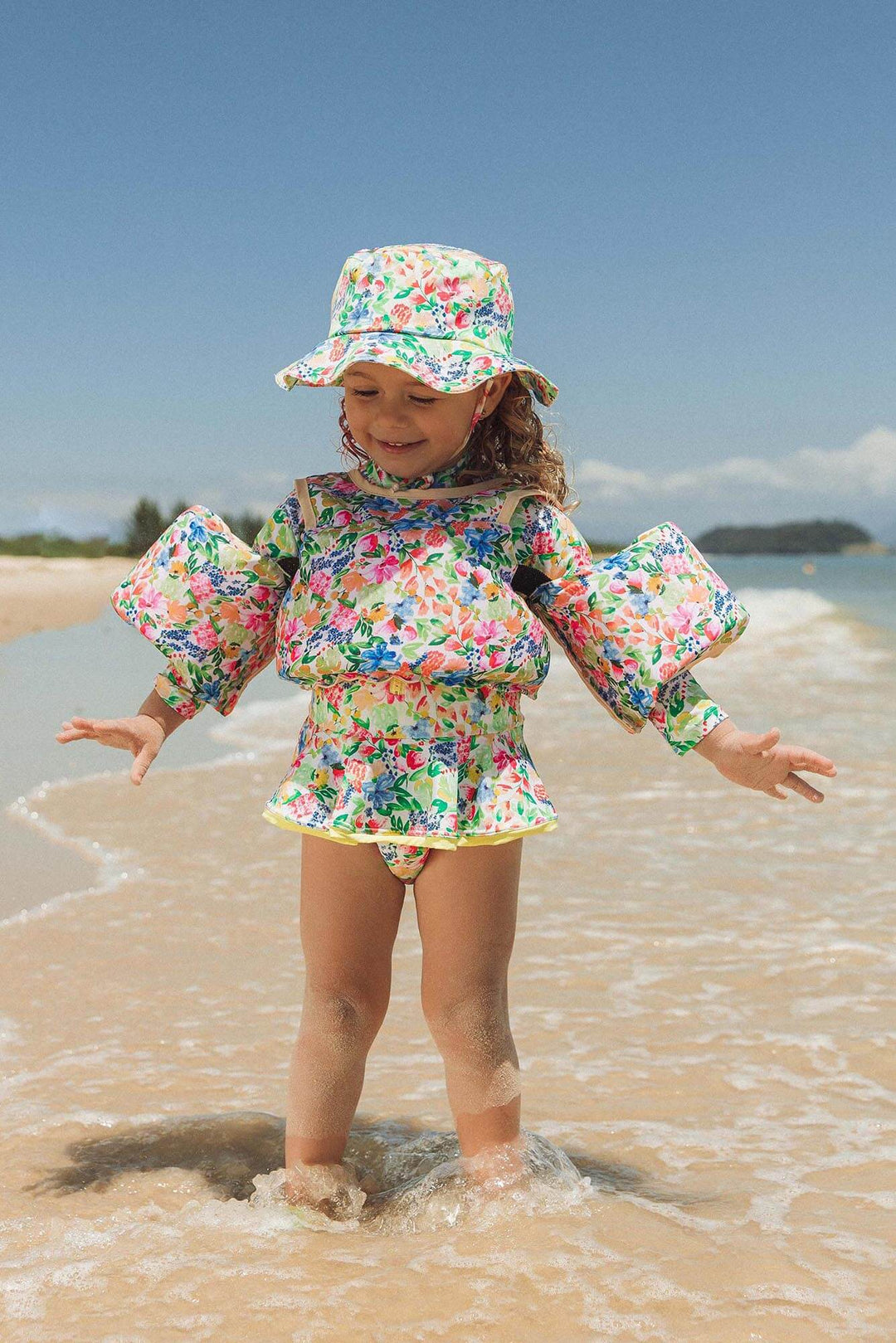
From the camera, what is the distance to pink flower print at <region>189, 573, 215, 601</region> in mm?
2725

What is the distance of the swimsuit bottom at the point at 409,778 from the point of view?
2.47 m

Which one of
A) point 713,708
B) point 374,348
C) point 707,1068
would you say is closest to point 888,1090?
point 707,1068

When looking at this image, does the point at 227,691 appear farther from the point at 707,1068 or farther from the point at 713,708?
the point at 707,1068

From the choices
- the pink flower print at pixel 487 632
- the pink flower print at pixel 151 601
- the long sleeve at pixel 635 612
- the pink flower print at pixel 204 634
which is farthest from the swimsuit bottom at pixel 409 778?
the pink flower print at pixel 151 601

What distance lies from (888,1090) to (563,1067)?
2.64 feet

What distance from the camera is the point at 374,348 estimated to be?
244 centimetres

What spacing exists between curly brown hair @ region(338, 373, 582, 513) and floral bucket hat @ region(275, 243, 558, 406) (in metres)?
0.08

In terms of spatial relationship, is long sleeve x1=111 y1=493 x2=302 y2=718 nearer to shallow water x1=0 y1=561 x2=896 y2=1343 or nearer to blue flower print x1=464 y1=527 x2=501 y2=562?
blue flower print x1=464 y1=527 x2=501 y2=562

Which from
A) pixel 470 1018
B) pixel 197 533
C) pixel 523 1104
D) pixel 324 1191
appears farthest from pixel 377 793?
pixel 523 1104

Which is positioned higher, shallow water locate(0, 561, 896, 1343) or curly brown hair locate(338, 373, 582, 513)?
curly brown hair locate(338, 373, 582, 513)

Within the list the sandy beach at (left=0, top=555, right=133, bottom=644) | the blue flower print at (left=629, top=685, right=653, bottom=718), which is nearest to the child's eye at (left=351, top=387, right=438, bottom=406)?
the blue flower print at (left=629, top=685, right=653, bottom=718)

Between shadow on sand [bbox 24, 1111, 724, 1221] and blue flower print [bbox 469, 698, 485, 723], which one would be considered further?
shadow on sand [bbox 24, 1111, 724, 1221]

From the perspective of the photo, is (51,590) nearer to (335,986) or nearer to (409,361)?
(335,986)

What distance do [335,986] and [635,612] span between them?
0.96m
